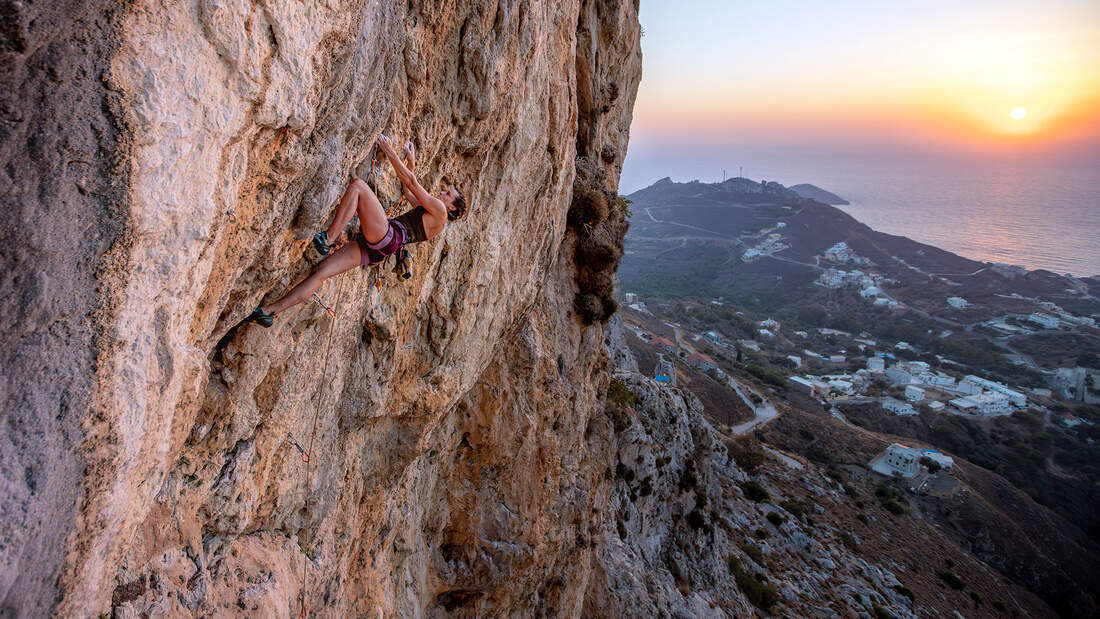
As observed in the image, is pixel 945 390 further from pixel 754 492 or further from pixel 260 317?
pixel 260 317

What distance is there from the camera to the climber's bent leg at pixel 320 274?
12.8 feet

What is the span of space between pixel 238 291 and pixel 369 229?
1.24 metres

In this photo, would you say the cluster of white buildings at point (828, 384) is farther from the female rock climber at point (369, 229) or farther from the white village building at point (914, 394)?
the female rock climber at point (369, 229)

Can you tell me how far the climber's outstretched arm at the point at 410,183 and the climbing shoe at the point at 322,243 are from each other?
0.88 metres

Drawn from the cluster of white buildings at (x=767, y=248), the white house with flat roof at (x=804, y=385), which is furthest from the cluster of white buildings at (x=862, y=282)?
the white house with flat roof at (x=804, y=385)

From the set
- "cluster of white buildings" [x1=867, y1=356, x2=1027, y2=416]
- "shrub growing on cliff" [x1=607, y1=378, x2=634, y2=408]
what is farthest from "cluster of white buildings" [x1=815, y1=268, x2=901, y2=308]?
"shrub growing on cliff" [x1=607, y1=378, x2=634, y2=408]

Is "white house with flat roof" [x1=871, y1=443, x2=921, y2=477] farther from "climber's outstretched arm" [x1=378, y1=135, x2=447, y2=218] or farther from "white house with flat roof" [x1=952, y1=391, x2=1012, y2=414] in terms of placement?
"climber's outstretched arm" [x1=378, y1=135, x2=447, y2=218]

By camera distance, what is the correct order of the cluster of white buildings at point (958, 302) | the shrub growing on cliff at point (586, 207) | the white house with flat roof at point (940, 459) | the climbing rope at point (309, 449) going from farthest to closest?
the cluster of white buildings at point (958, 302), the white house with flat roof at point (940, 459), the shrub growing on cliff at point (586, 207), the climbing rope at point (309, 449)

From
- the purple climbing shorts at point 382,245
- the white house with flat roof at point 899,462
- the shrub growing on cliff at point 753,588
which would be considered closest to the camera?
the purple climbing shorts at point 382,245

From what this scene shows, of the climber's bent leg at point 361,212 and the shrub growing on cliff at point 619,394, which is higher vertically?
the climber's bent leg at point 361,212

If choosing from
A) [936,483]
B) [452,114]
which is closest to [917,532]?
[936,483]

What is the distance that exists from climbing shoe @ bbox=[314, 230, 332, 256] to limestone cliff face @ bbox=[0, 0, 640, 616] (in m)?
0.17

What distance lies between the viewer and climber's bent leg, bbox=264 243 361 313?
3.90 m

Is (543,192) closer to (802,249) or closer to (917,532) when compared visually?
(917,532)
